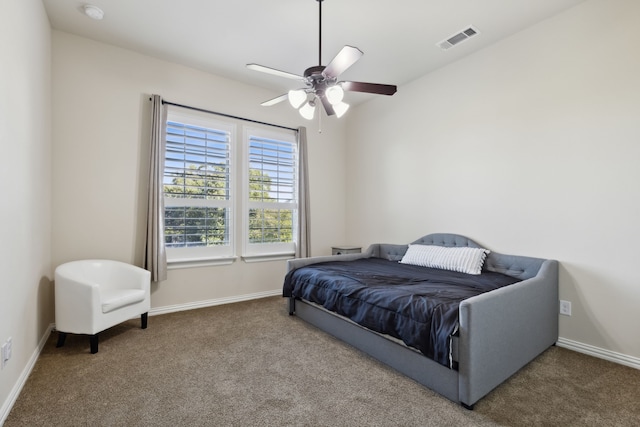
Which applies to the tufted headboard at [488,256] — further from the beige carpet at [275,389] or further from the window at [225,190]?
the window at [225,190]

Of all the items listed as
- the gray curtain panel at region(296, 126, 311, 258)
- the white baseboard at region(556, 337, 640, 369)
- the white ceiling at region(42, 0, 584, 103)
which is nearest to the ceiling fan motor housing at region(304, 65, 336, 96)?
the white ceiling at region(42, 0, 584, 103)

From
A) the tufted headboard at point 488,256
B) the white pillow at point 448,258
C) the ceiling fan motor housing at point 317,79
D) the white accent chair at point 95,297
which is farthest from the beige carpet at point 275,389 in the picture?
the ceiling fan motor housing at point 317,79

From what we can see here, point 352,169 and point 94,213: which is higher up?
point 352,169

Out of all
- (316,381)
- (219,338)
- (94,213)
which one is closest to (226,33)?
(94,213)

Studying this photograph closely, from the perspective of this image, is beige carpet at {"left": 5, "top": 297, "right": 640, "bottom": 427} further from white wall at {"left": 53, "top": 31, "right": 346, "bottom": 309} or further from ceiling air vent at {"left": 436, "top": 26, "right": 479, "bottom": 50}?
ceiling air vent at {"left": 436, "top": 26, "right": 479, "bottom": 50}

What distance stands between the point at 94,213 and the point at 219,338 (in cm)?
188

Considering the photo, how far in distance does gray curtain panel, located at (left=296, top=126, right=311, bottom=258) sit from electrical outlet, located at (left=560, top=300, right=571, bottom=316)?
294 centimetres

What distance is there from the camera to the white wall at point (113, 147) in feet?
10.1

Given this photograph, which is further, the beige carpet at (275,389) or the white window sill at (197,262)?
the white window sill at (197,262)

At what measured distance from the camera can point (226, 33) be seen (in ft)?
10.0

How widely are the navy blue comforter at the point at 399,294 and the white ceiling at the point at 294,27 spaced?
239 cm

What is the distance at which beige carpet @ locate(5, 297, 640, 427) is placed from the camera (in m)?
1.70

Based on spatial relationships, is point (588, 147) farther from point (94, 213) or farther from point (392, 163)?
point (94, 213)

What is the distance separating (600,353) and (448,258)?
4.50 feet
